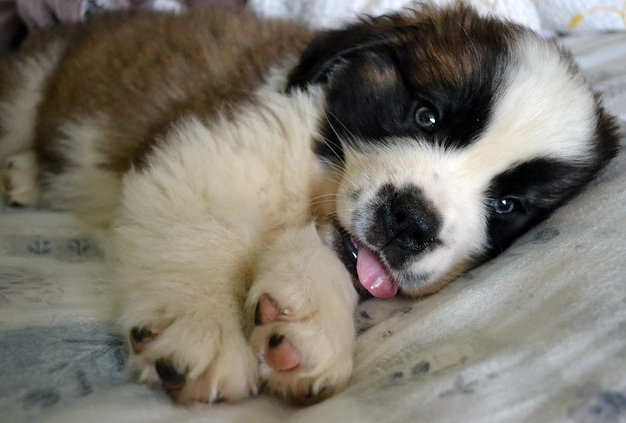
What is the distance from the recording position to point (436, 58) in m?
1.75

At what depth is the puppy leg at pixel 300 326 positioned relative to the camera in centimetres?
121

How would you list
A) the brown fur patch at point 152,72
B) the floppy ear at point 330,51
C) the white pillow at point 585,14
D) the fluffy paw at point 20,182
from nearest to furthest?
the floppy ear at point 330,51 < the brown fur patch at point 152,72 < the fluffy paw at point 20,182 < the white pillow at point 585,14

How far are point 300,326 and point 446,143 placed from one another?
2.30 ft

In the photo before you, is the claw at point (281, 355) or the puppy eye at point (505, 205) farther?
the puppy eye at point (505, 205)

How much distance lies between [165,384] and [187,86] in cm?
118

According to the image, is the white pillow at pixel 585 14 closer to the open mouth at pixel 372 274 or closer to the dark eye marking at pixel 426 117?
the dark eye marking at pixel 426 117

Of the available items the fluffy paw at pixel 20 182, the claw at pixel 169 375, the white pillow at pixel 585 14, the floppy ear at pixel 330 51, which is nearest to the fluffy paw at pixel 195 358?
the claw at pixel 169 375

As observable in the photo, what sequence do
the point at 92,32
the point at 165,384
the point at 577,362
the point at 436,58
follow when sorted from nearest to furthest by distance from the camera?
the point at 577,362
the point at 165,384
the point at 436,58
the point at 92,32

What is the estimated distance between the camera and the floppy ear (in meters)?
1.86

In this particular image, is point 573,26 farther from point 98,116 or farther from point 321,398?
point 321,398

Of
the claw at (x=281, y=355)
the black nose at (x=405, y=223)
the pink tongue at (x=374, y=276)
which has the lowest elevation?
the pink tongue at (x=374, y=276)

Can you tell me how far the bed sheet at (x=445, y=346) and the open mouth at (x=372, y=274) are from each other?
54 mm

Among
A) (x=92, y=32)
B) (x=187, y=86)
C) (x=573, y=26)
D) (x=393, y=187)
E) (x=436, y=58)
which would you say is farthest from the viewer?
(x=573, y=26)

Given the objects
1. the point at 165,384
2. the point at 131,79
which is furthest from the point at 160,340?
the point at 131,79
